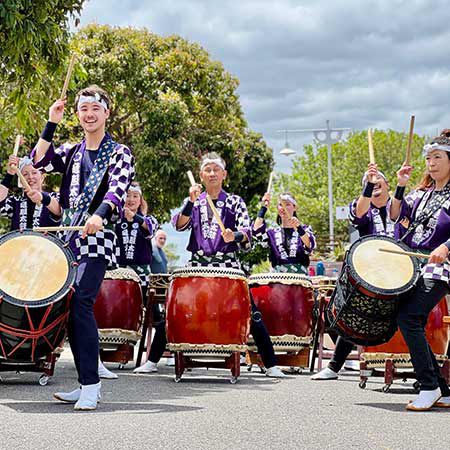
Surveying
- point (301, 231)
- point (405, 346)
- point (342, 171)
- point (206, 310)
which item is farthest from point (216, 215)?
point (342, 171)

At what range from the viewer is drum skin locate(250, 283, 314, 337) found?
834cm

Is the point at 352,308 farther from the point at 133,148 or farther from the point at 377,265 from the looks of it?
the point at 133,148

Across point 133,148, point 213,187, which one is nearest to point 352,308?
point 213,187

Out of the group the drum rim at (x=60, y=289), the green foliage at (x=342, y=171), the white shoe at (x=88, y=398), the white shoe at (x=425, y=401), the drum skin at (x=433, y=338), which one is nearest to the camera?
the white shoe at (x=88, y=398)

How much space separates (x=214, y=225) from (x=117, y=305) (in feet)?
3.79

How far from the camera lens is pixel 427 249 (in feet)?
20.1

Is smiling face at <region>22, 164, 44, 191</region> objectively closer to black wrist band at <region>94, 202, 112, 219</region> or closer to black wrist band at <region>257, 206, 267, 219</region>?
black wrist band at <region>94, 202, 112, 219</region>

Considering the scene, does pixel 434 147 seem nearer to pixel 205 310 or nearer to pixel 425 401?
Answer: pixel 425 401

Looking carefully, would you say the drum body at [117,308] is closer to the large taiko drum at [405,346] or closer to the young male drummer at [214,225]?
the young male drummer at [214,225]

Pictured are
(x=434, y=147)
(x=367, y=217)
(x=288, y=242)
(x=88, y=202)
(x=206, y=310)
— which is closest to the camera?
(x=88, y=202)

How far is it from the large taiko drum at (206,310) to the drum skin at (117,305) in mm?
968

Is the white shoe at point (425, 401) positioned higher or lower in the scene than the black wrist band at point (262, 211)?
lower

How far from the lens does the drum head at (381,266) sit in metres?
5.98

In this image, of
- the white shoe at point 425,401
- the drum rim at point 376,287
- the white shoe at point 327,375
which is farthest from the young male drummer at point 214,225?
the white shoe at point 425,401
